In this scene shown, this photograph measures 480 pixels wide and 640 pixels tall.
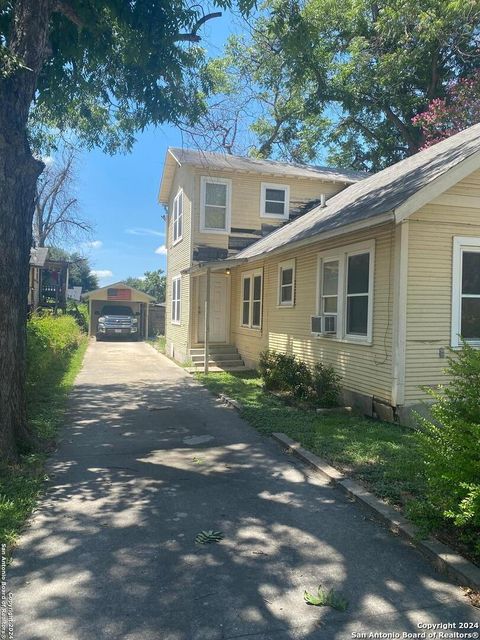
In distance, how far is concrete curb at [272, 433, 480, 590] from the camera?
312 centimetres

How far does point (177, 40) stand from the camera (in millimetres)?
7855

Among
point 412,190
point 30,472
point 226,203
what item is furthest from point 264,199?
point 30,472

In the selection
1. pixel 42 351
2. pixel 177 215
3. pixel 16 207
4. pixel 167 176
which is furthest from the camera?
pixel 167 176

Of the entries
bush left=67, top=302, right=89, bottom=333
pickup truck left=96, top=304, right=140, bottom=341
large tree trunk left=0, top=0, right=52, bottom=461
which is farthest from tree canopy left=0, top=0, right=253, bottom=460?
bush left=67, top=302, right=89, bottom=333

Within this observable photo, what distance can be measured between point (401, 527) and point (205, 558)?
1622 mm

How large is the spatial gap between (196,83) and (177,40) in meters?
2.14

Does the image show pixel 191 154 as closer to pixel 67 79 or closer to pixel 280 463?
pixel 67 79

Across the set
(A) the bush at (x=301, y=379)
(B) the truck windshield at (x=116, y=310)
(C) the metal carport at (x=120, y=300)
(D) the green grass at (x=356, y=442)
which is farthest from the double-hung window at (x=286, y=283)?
(C) the metal carport at (x=120, y=300)

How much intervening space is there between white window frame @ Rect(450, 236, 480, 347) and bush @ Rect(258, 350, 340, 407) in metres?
2.22

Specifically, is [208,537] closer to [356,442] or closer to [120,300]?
[356,442]

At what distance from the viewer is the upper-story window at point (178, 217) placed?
17.1 m

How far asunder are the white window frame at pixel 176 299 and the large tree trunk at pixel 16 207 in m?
11.5

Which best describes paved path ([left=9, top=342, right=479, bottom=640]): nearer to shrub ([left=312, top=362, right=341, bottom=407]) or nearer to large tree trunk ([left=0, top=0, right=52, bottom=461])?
large tree trunk ([left=0, top=0, right=52, bottom=461])

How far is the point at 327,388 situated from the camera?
853 centimetres
